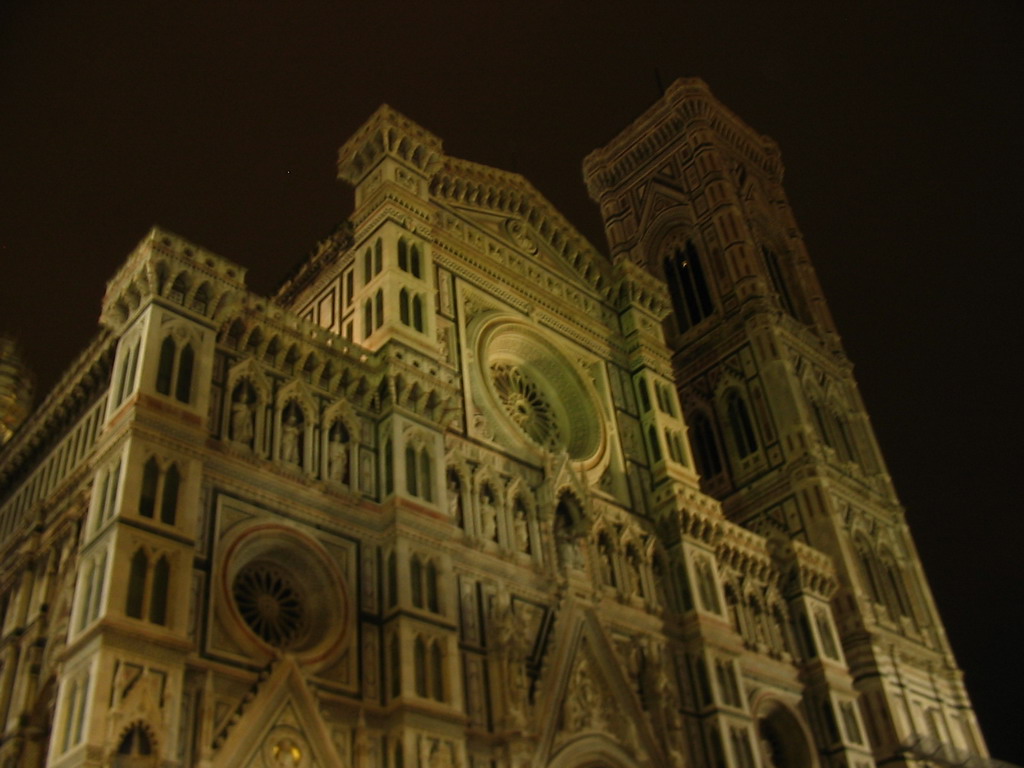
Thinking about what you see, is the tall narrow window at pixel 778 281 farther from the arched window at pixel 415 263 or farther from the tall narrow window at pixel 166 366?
the tall narrow window at pixel 166 366

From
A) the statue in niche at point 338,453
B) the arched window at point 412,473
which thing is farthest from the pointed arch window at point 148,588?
the arched window at point 412,473

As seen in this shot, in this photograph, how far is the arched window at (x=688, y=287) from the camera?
36.0 meters

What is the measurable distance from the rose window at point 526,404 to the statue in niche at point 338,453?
4.71 m

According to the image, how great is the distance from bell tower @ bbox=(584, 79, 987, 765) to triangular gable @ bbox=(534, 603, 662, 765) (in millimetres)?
7932

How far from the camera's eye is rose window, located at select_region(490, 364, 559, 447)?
22234 millimetres

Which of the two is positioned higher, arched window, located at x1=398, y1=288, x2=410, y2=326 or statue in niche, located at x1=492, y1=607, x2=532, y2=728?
arched window, located at x1=398, y1=288, x2=410, y2=326

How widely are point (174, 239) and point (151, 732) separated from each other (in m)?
7.76

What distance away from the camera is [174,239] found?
1688 cm

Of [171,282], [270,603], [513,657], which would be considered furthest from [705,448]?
[171,282]

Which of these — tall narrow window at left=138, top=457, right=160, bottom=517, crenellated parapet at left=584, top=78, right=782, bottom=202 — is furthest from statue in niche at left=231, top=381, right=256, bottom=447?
crenellated parapet at left=584, top=78, right=782, bottom=202

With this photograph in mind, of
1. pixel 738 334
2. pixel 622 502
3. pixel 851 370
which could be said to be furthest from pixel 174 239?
pixel 851 370

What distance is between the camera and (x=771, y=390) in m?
31.6

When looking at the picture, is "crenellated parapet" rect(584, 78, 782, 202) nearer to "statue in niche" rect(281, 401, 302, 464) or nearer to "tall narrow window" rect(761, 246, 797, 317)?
"tall narrow window" rect(761, 246, 797, 317)

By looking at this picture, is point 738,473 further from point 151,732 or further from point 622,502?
point 151,732
